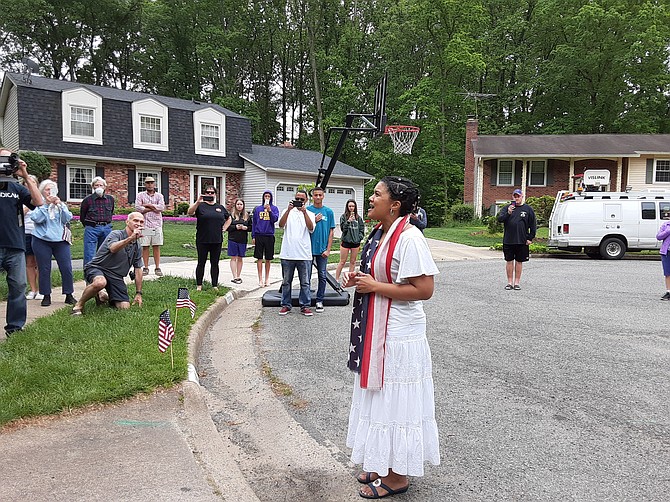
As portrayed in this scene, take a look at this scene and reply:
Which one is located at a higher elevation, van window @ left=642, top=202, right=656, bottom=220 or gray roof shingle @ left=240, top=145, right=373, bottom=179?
gray roof shingle @ left=240, top=145, right=373, bottom=179

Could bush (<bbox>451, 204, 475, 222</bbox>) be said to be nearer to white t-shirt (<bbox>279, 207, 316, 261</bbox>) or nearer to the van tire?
the van tire

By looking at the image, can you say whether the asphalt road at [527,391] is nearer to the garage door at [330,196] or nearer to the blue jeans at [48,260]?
the blue jeans at [48,260]

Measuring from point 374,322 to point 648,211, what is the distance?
60.4 feet

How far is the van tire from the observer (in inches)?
734

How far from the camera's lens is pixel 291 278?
8.66 meters

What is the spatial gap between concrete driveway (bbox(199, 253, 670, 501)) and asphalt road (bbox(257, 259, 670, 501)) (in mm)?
13

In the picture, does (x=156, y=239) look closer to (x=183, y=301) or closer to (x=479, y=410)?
(x=183, y=301)

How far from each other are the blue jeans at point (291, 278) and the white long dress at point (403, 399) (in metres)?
5.25

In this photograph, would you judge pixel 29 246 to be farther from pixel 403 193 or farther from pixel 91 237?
pixel 403 193

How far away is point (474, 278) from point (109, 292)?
8.82m

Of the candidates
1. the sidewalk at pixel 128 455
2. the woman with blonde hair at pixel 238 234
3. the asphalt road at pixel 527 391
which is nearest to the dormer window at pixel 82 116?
the woman with blonde hair at pixel 238 234

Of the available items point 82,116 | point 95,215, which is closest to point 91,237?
point 95,215

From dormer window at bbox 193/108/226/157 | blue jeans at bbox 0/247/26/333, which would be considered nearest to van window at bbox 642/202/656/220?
blue jeans at bbox 0/247/26/333

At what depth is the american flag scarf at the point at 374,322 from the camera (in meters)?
3.23
